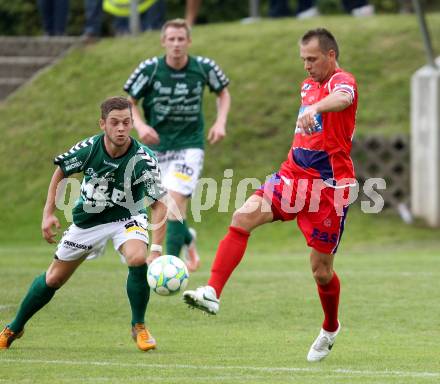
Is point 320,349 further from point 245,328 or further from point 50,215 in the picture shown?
point 50,215

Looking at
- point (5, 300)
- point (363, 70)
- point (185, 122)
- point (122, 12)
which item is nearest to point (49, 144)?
point (122, 12)

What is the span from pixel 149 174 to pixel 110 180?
271mm

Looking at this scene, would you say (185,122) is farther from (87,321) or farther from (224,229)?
(224,229)

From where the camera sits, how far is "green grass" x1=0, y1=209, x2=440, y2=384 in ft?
25.1

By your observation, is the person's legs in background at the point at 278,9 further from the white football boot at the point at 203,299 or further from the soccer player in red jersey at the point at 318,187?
the white football boot at the point at 203,299

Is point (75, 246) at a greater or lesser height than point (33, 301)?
greater

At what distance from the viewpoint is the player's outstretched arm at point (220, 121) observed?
40.9 ft

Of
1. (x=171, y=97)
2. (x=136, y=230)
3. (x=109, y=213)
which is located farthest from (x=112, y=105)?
(x=171, y=97)

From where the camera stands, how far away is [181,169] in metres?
12.8

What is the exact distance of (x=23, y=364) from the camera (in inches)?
313

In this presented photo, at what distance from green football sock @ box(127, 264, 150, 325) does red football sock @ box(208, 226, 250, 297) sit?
676 mm

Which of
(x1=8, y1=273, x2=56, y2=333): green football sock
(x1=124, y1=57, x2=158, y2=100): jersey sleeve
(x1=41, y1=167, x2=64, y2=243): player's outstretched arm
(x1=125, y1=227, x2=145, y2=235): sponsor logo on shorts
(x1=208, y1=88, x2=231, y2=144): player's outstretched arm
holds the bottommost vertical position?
(x1=208, y1=88, x2=231, y2=144): player's outstretched arm

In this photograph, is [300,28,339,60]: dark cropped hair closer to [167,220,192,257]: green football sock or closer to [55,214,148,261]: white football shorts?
[55,214,148,261]: white football shorts

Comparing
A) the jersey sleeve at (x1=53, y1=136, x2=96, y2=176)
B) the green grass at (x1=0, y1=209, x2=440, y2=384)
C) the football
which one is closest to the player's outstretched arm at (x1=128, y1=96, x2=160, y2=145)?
the green grass at (x1=0, y1=209, x2=440, y2=384)
